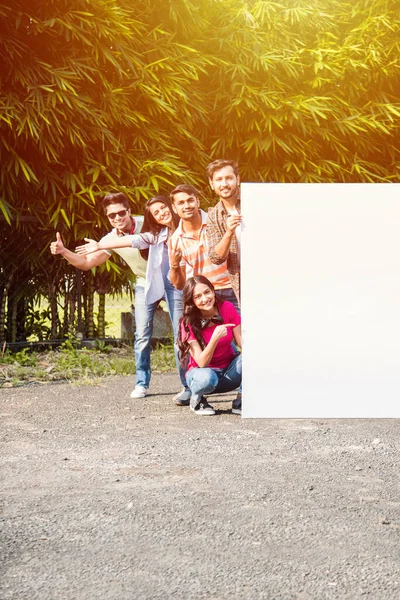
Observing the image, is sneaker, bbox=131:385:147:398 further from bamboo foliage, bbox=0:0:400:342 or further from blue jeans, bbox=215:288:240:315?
bamboo foliage, bbox=0:0:400:342

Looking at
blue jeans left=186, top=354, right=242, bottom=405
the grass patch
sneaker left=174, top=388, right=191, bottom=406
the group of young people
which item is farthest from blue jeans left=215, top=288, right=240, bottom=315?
the grass patch

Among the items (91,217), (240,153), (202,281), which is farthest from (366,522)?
(240,153)

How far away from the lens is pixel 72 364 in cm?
608

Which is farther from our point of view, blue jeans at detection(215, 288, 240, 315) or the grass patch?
the grass patch

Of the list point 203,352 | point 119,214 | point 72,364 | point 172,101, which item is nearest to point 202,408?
point 203,352

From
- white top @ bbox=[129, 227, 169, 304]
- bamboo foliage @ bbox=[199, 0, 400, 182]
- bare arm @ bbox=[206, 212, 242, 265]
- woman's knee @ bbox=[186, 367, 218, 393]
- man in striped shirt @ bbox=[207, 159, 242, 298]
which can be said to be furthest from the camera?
bamboo foliage @ bbox=[199, 0, 400, 182]

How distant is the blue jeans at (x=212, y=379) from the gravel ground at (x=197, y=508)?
16 cm

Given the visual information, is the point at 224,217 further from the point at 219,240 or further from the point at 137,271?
the point at 137,271

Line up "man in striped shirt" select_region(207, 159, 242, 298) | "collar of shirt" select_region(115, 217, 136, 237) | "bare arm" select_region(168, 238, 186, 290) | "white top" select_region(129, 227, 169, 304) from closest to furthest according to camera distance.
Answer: "man in striped shirt" select_region(207, 159, 242, 298) < "bare arm" select_region(168, 238, 186, 290) < "white top" select_region(129, 227, 169, 304) < "collar of shirt" select_region(115, 217, 136, 237)

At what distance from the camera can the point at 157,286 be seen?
4609 millimetres

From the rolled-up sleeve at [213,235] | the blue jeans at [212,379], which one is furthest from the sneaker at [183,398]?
the rolled-up sleeve at [213,235]

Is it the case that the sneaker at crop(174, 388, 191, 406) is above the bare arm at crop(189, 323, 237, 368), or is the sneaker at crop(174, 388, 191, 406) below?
below

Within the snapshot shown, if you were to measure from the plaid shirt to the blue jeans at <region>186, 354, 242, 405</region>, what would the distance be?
43 centimetres

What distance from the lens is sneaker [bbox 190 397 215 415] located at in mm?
4301
